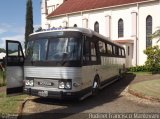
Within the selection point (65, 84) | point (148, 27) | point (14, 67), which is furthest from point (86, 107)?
point (148, 27)

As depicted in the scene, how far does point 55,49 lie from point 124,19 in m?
32.7

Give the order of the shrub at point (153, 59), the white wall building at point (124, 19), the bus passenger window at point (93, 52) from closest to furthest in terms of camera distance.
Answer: the bus passenger window at point (93, 52) < the shrub at point (153, 59) < the white wall building at point (124, 19)

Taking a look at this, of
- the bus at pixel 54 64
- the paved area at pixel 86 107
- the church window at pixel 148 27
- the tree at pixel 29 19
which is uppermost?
the tree at pixel 29 19

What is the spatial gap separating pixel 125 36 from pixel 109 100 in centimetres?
3105

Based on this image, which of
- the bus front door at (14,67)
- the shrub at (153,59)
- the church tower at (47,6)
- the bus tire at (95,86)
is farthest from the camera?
the church tower at (47,6)

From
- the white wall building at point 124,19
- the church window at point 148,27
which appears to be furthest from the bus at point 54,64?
the church window at point 148,27

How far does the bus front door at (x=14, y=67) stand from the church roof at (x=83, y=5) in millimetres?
30948

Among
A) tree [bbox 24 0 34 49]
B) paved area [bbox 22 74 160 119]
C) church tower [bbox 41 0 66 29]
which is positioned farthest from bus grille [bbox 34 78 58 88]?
church tower [bbox 41 0 66 29]

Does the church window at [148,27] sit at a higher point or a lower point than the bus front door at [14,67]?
higher

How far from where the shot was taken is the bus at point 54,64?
1162 centimetres

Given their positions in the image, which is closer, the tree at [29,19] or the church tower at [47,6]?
the tree at [29,19]

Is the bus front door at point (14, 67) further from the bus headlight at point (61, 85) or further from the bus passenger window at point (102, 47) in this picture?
the bus passenger window at point (102, 47)

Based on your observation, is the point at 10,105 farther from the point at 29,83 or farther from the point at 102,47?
the point at 102,47

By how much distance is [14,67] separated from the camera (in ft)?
41.3
